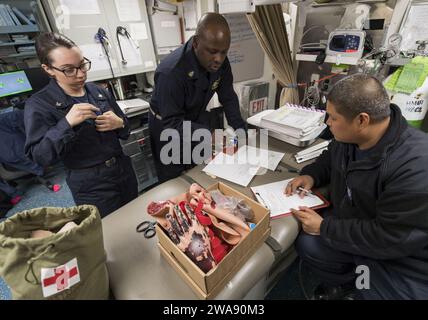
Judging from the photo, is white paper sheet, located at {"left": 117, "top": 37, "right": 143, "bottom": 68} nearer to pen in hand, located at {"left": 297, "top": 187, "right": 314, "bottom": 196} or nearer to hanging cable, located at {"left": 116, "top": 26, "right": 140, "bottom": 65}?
hanging cable, located at {"left": 116, "top": 26, "right": 140, "bottom": 65}

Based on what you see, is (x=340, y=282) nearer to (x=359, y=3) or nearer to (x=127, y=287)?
(x=127, y=287)

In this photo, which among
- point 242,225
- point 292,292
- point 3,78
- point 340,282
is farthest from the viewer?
point 3,78

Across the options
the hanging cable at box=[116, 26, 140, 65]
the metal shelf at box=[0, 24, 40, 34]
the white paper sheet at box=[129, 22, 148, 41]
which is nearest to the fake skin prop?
the hanging cable at box=[116, 26, 140, 65]

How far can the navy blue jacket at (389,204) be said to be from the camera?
29.6 inches

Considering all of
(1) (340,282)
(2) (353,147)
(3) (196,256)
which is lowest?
(1) (340,282)

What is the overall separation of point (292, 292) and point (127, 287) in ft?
3.63

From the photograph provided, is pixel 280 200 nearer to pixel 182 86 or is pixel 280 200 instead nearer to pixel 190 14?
pixel 182 86

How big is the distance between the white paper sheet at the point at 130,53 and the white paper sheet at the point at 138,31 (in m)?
0.08

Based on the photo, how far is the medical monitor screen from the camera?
214 centimetres

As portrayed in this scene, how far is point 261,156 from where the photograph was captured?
1.36 meters

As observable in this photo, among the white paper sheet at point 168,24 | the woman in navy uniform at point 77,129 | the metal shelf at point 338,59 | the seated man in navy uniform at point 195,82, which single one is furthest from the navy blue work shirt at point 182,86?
the white paper sheet at point 168,24

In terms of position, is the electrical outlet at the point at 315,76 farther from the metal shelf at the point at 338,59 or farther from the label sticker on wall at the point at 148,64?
the label sticker on wall at the point at 148,64

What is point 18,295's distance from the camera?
1.78ft
